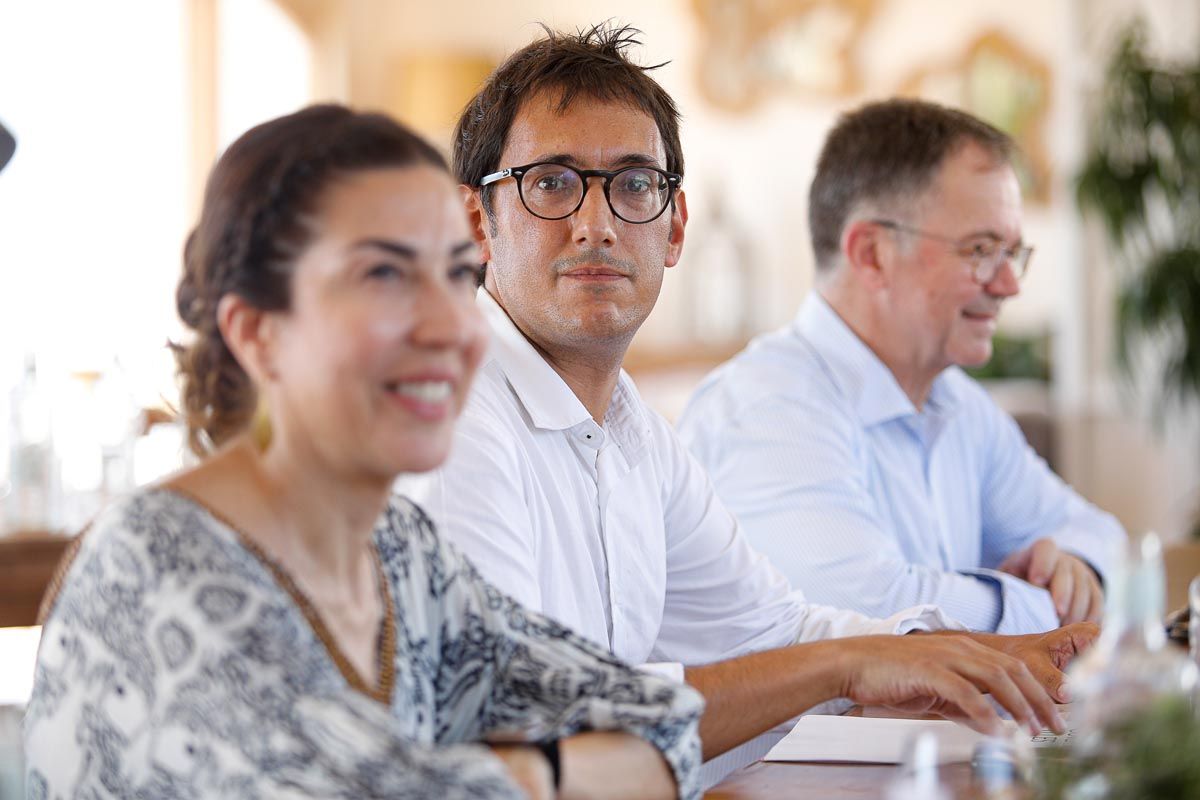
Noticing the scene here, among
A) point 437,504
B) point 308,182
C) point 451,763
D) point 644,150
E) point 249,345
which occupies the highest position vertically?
point 644,150

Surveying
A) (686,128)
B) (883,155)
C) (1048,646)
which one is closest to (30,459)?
(883,155)

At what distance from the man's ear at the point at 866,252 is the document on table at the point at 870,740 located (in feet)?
4.61

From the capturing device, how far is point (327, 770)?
0.97 m

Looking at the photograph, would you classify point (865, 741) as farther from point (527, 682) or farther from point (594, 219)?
point (594, 219)

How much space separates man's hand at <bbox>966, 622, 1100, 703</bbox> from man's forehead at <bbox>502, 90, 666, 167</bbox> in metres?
0.80

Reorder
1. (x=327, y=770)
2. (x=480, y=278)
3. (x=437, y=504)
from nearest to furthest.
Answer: (x=327, y=770), (x=437, y=504), (x=480, y=278)

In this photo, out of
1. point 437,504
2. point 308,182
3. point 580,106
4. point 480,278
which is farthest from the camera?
point 480,278

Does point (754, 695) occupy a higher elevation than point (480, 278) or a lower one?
lower

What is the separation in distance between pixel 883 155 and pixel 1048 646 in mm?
1298

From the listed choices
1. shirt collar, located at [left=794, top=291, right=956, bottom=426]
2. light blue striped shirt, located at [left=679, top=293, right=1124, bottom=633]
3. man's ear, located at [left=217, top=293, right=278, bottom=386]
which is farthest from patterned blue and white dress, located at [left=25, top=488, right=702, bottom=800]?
shirt collar, located at [left=794, top=291, right=956, bottom=426]

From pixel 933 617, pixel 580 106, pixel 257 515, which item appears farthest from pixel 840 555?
pixel 257 515

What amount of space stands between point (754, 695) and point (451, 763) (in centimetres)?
77

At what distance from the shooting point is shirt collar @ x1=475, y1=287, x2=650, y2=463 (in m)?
1.87

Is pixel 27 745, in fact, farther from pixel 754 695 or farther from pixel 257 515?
pixel 754 695
